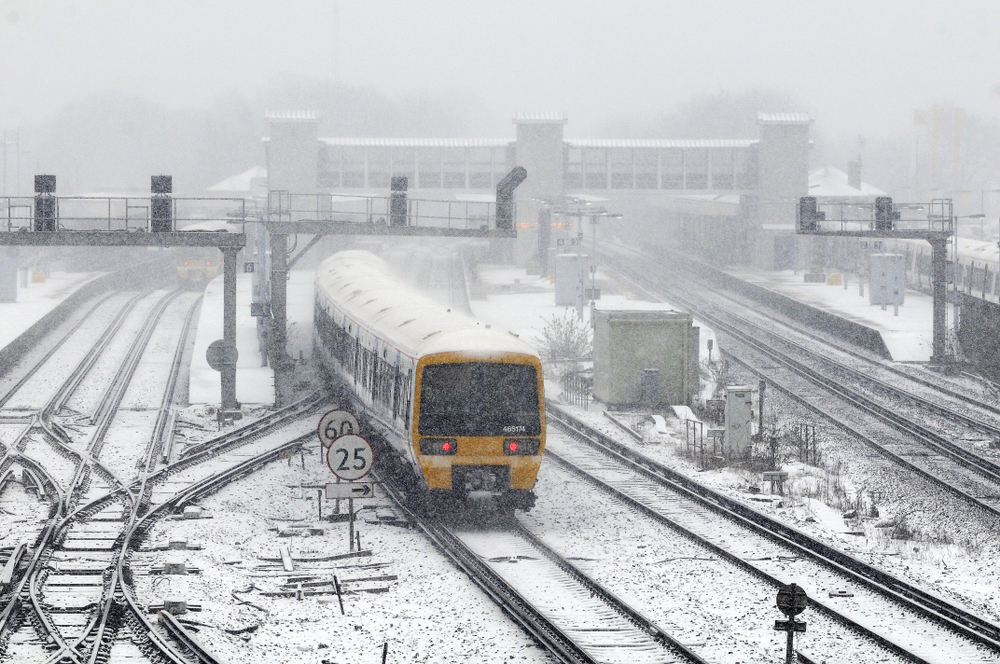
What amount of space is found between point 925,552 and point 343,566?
713cm

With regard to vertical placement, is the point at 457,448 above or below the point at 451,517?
above

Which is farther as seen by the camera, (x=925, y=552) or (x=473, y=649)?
(x=925, y=552)

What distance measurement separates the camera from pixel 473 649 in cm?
1220

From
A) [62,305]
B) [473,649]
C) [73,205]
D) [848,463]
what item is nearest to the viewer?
[473,649]

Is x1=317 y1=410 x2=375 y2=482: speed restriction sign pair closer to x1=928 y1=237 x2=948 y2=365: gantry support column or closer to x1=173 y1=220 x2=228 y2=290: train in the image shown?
x1=928 y1=237 x2=948 y2=365: gantry support column

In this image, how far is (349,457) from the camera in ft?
52.9

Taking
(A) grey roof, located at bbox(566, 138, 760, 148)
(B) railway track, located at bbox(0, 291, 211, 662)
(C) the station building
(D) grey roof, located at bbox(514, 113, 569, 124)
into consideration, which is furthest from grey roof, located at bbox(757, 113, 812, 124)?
(B) railway track, located at bbox(0, 291, 211, 662)

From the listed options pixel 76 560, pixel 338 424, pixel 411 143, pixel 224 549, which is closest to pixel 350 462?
pixel 338 424

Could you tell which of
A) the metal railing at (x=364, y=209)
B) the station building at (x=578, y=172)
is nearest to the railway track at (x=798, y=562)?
the metal railing at (x=364, y=209)

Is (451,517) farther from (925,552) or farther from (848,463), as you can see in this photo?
(848,463)

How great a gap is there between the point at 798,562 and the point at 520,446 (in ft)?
12.7

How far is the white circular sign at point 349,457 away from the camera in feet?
52.7

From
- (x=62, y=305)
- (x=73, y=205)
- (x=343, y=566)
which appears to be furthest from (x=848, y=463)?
(x=73, y=205)

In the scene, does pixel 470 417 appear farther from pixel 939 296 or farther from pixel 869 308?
pixel 869 308
